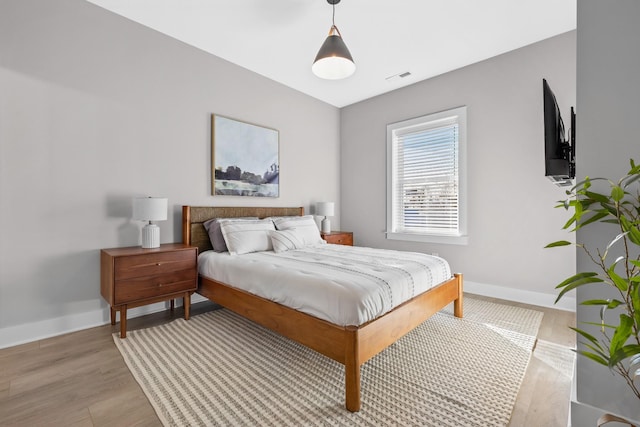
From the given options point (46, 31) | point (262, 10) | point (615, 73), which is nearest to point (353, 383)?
point (615, 73)

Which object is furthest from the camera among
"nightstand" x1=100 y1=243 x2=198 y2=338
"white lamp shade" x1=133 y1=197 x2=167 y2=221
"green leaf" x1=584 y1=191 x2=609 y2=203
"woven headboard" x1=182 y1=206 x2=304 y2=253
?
"woven headboard" x1=182 y1=206 x2=304 y2=253

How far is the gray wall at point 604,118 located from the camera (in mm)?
1148

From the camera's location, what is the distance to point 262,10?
2.63m

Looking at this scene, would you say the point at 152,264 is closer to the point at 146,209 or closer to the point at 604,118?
the point at 146,209

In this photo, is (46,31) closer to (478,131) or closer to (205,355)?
(205,355)

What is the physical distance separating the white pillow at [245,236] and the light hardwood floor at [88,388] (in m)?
1.26

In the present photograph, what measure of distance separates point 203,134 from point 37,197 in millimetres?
1606

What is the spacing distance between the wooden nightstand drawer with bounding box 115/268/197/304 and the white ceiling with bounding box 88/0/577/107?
8.16 feet

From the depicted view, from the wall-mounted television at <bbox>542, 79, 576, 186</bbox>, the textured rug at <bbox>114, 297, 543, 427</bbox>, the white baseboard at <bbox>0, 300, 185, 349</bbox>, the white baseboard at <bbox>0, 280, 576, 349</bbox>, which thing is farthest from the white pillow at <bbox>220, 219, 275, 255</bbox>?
the wall-mounted television at <bbox>542, 79, 576, 186</bbox>

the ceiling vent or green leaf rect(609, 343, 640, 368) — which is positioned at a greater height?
the ceiling vent

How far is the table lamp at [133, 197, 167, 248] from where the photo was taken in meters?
2.57

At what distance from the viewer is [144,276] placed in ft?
8.09

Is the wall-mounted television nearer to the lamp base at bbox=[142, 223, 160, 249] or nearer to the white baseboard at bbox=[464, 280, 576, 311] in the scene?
the white baseboard at bbox=[464, 280, 576, 311]

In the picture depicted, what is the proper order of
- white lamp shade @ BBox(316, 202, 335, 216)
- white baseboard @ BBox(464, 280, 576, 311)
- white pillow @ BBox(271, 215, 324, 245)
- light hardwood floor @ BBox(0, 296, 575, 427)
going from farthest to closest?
white lamp shade @ BBox(316, 202, 335, 216) < white pillow @ BBox(271, 215, 324, 245) < white baseboard @ BBox(464, 280, 576, 311) < light hardwood floor @ BBox(0, 296, 575, 427)
